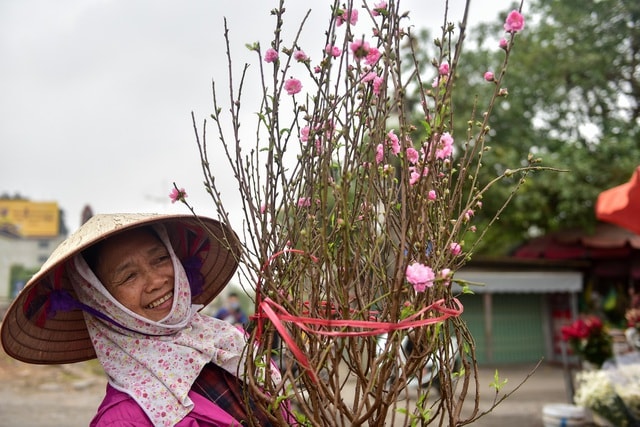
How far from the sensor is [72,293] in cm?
188

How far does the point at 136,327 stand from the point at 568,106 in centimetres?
1114

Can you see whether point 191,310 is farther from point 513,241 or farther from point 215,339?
point 513,241

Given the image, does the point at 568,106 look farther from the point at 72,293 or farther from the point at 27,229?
the point at 27,229

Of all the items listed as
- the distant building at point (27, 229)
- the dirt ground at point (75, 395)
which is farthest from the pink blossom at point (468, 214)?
the distant building at point (27, 229)

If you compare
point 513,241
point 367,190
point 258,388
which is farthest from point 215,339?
point 513,241

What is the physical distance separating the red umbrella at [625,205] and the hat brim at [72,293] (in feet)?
11.3

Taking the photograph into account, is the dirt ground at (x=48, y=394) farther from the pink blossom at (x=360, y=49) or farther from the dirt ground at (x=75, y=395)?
the pink blossom at (x=360, y=49)

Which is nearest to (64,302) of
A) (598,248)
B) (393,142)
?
(393,142)

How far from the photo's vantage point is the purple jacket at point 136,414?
5.00ft

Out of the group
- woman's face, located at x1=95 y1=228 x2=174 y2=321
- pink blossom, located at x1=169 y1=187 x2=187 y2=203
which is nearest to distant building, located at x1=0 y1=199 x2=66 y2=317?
woman's face, located at x1=95 y1=228 x2=174 y2=321

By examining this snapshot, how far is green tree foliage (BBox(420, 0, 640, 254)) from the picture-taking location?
1030cm

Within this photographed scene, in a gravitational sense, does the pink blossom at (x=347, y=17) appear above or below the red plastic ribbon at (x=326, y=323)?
above

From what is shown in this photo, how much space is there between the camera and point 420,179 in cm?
122

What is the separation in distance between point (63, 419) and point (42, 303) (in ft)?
22.6
